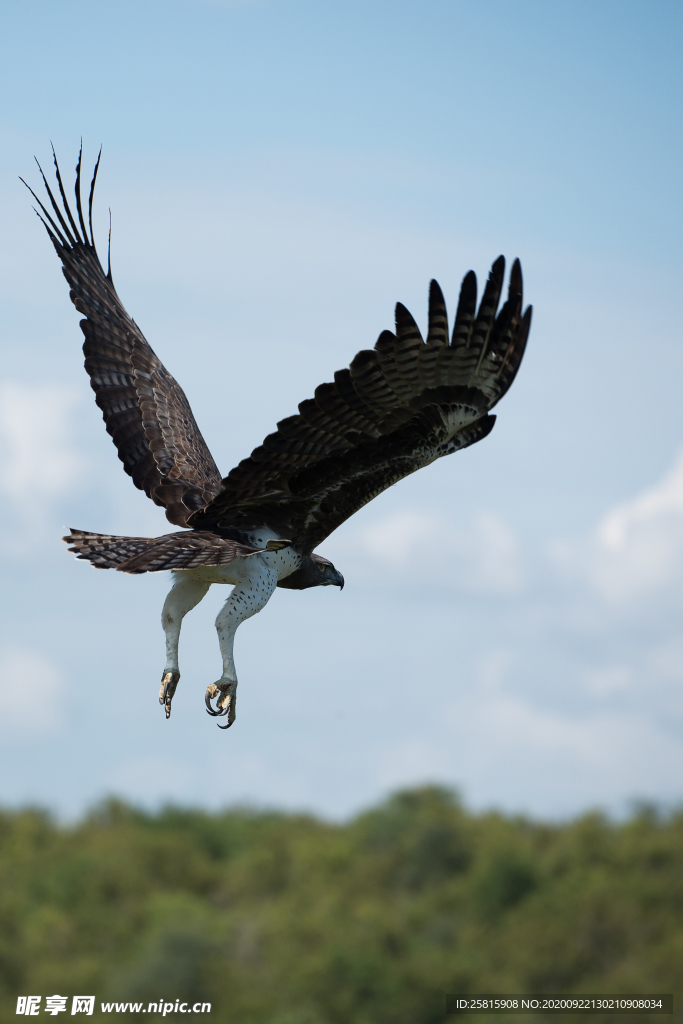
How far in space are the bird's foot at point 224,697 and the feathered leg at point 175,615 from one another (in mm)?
317

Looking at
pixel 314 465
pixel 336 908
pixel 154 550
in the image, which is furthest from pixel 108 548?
pixel 336 908

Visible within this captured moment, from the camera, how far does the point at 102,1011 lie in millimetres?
100938

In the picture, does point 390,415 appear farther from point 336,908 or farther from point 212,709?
point 336,908

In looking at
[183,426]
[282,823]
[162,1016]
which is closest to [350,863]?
[282,823]

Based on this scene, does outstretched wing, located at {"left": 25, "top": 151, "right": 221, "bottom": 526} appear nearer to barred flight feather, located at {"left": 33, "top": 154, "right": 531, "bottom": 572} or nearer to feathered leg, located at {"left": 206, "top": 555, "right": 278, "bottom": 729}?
barred flight feather, located at {"left": 33, "top": 154, "right": 531, "bottom": 572}

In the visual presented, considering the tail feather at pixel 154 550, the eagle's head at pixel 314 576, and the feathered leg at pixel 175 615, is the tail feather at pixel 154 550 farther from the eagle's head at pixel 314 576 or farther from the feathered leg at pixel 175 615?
the eagle's head at pixel 314 576

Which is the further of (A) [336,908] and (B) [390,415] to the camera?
(A) [336,908]

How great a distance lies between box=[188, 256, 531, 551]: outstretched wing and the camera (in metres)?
9.63

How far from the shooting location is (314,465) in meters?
10.6

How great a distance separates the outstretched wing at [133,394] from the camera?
1244cm

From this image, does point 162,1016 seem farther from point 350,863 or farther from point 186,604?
point 186,604

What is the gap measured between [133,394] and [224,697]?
12.3 feet

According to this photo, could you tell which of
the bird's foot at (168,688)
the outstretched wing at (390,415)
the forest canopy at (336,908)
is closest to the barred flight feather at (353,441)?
the outstretched wing at (390,415)

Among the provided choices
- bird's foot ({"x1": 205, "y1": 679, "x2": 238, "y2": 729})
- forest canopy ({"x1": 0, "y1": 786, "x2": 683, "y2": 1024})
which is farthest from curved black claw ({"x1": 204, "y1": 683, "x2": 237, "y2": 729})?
forest canopy ({"x1": 0, "y1": 786, "x2": 683, "y2": 1024})
